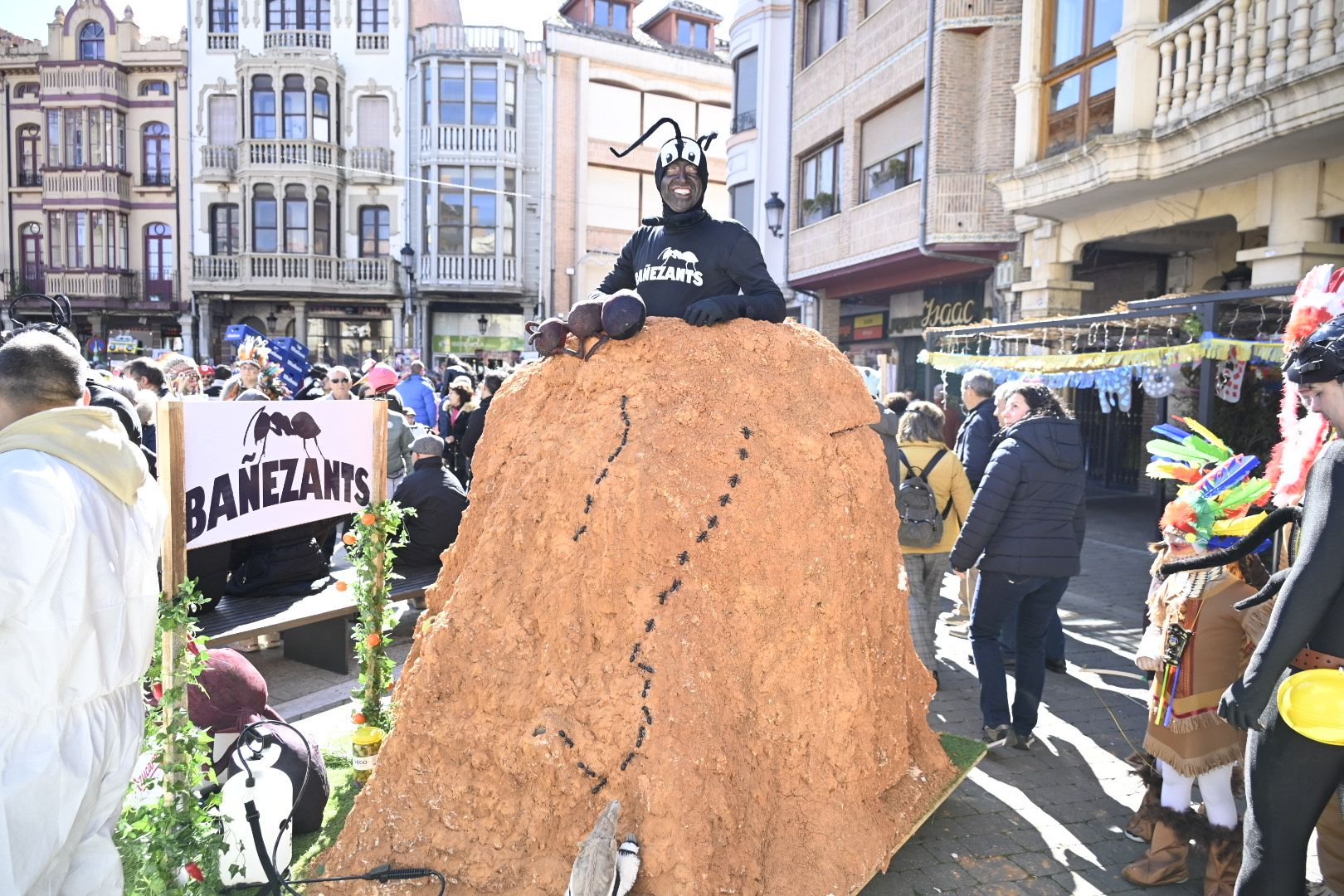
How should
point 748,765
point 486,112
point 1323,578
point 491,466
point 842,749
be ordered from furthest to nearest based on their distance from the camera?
point 486,112
point 491,466
point 842,749
point 748,765
point 1323,578

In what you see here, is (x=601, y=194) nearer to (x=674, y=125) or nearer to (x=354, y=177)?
(x=354, y=177)

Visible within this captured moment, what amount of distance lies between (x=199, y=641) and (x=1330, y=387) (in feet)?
13.8

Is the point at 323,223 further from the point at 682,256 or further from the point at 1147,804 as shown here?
the point at 1147,804

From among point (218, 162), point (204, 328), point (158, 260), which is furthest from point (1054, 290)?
point (158, 260)

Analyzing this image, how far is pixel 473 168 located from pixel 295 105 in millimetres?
5962

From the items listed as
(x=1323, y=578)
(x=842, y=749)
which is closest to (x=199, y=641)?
(x=842, y=749)

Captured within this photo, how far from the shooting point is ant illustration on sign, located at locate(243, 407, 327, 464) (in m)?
4.48

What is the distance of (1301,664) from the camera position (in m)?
2.87

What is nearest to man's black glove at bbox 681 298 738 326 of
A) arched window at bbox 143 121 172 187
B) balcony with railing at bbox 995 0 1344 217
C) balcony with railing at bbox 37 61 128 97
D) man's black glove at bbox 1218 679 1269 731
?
man's black glove at bbox 1218 679 1269 731

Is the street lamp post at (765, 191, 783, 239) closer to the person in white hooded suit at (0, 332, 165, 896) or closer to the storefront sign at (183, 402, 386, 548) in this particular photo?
the storefront sign at (183, 402, 386, 548)

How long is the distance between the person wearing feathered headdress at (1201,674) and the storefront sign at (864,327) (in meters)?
15.4

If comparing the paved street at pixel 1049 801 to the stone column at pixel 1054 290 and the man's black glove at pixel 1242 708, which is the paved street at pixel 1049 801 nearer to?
the man's black glove at pixel 1242 708

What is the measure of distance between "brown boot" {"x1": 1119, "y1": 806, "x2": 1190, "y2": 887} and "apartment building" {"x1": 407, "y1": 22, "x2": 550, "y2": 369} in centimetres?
2547

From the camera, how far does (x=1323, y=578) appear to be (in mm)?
2691
